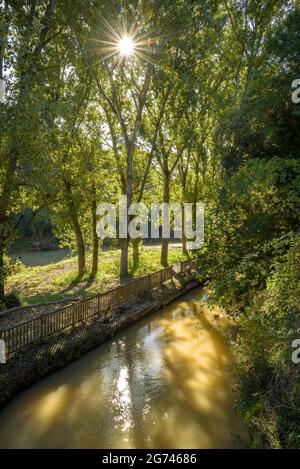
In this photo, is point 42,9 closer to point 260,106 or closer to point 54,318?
point 260,106

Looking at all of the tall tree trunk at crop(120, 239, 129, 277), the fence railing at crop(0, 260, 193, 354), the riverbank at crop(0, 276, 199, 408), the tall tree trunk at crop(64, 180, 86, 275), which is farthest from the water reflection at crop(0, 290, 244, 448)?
the tall tree trunk at crop(64, 180, 86, 275)

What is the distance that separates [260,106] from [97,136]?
13078 mm

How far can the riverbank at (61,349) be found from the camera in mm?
8727

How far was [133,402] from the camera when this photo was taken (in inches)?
340

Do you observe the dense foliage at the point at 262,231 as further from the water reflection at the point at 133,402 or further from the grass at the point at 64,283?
the grass at the point at 64,283

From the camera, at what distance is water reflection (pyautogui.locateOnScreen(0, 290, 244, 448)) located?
7152 millimetres

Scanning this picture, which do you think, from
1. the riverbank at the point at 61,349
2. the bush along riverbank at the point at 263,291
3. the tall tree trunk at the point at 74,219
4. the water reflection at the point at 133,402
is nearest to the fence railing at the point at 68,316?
the riverbank at the point at 61,349

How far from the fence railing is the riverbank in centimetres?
23

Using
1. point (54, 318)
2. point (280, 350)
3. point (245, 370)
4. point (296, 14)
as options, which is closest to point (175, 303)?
point (54, 318)

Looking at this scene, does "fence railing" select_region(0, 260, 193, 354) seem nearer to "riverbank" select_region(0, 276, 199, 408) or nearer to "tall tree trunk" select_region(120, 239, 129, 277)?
"riverbank" select_region(0, 276, 199, 408)

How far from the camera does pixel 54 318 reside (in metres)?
11.1

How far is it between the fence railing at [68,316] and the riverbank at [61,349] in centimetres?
23

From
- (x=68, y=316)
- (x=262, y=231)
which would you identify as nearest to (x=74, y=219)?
(x=68, y=316)
